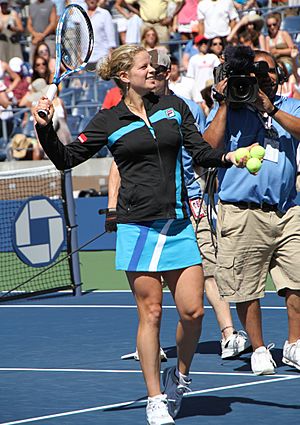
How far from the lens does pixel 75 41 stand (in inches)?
284

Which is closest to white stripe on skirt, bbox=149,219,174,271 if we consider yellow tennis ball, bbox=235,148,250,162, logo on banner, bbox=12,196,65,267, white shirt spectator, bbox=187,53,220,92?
yellow tennis ball, bbox=235,148,250,162

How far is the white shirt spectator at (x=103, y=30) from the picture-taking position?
18.5 metres

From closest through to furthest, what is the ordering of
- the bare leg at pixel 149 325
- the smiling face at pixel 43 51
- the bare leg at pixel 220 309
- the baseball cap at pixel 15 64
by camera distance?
the bare leg at pixel 149 325, the bare leg at pixel 220 309, the smiling face at pixel 43 51, the baseball cap at pixel 15 64

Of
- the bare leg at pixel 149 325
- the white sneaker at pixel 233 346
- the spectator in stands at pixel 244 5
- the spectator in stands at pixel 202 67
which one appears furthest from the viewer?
the spectator in stands at pixel 244 5

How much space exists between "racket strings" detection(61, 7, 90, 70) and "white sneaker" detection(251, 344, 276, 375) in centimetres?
223

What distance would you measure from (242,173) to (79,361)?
6.44 ft

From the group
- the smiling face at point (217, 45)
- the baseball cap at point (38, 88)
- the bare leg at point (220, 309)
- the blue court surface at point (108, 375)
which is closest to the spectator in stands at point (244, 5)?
the smiling face at point (217, 45)

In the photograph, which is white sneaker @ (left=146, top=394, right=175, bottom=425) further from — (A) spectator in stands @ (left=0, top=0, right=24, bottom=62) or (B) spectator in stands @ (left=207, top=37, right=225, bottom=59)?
(A) spectator in stands @ (left=0, top=0, right=24, bottom=62)

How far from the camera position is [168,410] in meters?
6.39

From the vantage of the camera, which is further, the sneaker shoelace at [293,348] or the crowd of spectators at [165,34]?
the crowd of spectators at [165,34]

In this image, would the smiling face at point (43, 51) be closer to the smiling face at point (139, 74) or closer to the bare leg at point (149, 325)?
the smiling face at point (139, 74)

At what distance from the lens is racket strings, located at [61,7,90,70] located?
7012 mm

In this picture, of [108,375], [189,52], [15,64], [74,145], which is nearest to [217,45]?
[189,52]

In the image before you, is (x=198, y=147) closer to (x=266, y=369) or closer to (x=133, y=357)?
(x=266, y=369)
